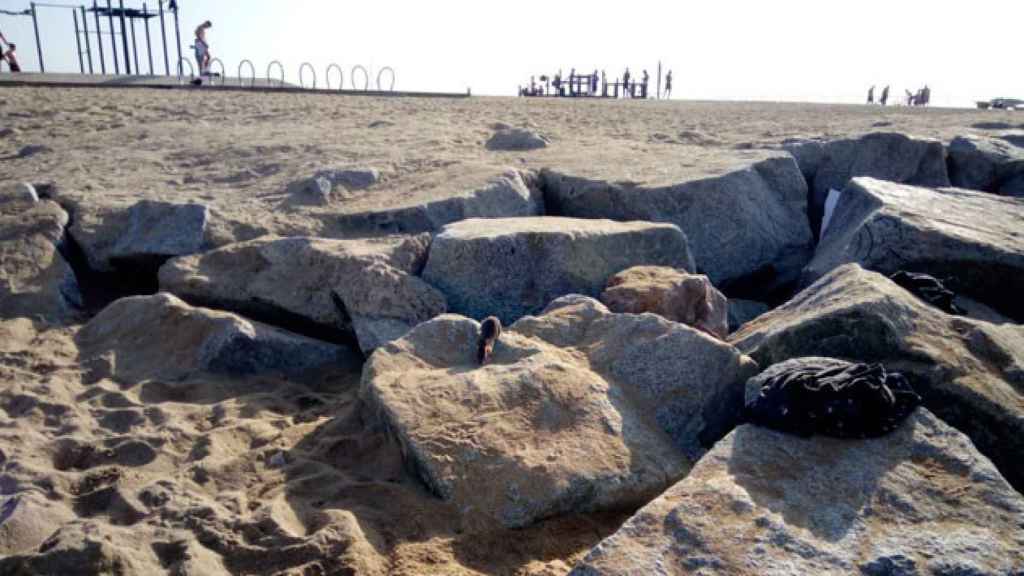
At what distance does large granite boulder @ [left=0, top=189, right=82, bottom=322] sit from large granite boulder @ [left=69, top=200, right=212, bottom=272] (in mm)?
153

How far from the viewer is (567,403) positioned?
276cm

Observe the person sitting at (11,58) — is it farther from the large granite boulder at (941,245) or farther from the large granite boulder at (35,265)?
the large granite boulder at (941,245)

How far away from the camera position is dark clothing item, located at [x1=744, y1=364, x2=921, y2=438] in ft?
7.76

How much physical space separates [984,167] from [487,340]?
544cm

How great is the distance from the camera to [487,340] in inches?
123

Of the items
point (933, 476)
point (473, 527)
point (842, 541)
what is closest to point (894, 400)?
point (933, 476)

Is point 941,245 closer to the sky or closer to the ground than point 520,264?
closer to the sky

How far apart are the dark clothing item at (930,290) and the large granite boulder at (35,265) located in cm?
435

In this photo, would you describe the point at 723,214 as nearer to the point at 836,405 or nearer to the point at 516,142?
the point at 516,142

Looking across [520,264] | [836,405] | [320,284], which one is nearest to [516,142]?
[520,264]

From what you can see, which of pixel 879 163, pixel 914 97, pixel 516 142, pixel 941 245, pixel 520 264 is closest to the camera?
pixel 941 245

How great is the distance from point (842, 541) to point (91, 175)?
5696 mm

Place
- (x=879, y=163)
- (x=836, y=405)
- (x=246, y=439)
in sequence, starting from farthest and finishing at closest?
(x=879, y=163) → (x=246, y=439) → (x=836, y=405)

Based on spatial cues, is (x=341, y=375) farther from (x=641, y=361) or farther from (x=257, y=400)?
(x=641, y=361)
